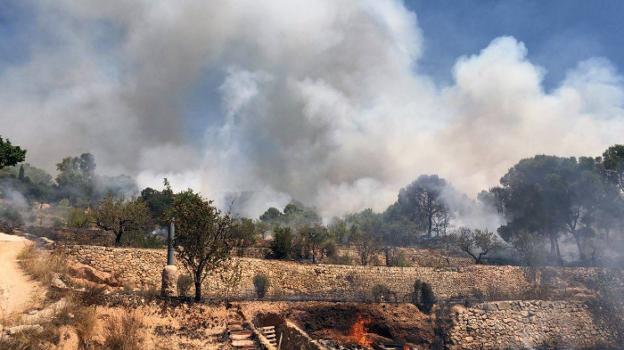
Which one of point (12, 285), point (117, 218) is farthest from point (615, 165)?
point (12, 285)

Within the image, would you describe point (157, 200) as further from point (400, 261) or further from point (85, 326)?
point (85, 326)

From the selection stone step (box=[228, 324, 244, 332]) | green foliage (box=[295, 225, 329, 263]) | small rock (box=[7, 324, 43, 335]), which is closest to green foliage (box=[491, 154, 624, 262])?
green foliage (box=[295, 225, 329, 263])

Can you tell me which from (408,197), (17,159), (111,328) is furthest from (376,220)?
(111,328)

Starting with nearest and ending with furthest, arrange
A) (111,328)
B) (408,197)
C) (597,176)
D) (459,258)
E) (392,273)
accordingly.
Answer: (111,328) → (392,273) → (459,258) → (597,176) → (408,197)

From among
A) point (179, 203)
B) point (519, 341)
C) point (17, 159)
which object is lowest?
point (519, 341)

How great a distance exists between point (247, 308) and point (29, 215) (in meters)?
37.2

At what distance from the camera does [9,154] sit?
2827cm

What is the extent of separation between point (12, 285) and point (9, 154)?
1688 cm

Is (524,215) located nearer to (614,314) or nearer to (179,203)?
(614,314)

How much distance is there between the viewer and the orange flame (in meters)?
23.0

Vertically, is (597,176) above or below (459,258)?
above

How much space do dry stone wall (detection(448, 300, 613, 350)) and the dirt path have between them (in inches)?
→ 827

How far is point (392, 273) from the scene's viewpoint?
110ft

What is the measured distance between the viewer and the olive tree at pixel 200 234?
19.5 meters
